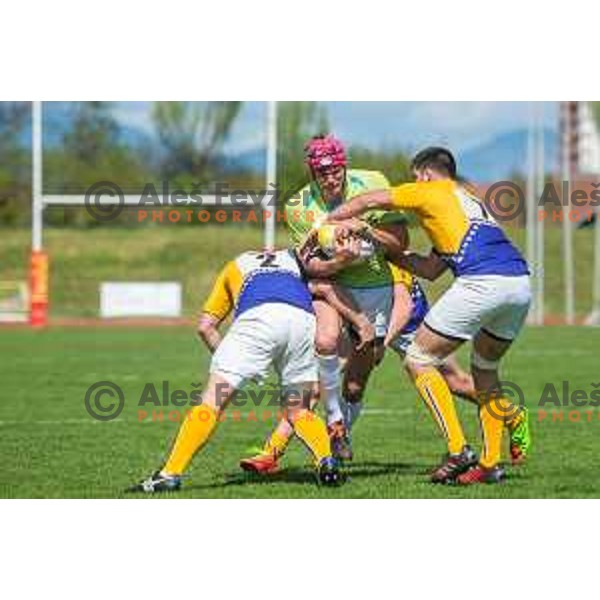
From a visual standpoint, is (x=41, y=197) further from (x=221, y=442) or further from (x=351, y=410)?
(x=351, y=410)

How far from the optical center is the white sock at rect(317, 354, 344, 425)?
1085 cm

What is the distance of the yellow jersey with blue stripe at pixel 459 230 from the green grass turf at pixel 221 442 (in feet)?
4.35

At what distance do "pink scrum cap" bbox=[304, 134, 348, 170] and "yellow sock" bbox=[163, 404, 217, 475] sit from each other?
187cm

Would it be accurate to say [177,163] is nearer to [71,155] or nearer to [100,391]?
[71,155]

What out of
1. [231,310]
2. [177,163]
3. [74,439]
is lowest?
[74,439]

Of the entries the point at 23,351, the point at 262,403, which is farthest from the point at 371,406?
the point at 23,351

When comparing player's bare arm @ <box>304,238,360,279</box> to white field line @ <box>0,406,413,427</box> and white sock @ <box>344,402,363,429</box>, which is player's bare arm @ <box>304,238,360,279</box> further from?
white field line @ <box>0,406,413,427</box>

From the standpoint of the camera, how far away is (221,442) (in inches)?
508

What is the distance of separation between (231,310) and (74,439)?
3491 millimetres

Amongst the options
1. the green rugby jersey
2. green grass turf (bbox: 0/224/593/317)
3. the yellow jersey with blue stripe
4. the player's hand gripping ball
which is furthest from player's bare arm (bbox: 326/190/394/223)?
green grass turf (bbox: 0/224/593/317)

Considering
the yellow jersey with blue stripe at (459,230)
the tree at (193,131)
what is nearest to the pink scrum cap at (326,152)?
the yellow jersey with blue stripe at (459,230)

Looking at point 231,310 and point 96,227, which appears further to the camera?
point 96,227

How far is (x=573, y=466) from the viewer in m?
10.9

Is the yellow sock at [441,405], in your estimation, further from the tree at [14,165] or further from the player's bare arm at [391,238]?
the tree at [14,165]
